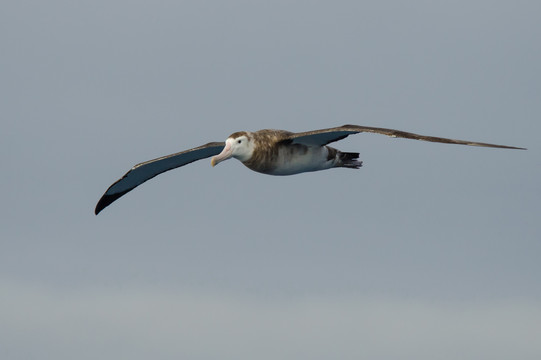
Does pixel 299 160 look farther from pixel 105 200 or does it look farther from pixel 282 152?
pixel 105 200

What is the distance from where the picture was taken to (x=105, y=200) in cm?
2773

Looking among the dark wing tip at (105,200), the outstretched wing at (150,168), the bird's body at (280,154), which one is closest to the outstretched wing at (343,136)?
the bird's body at (280,154)

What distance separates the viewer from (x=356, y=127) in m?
22.2

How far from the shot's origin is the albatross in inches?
898

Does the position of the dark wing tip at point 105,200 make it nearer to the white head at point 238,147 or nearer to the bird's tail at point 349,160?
the white head at point 238,147

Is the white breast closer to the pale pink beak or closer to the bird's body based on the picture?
the bird's body

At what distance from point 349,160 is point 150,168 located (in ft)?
17.9

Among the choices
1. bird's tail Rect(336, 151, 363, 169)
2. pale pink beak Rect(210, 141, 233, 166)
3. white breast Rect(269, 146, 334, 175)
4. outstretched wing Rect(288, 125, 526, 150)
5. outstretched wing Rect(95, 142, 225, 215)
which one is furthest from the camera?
bird's tail Rect(336, 151, 363, 169)

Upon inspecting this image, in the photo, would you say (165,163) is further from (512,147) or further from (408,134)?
(512,147)

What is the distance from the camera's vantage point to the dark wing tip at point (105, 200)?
90.7 feet

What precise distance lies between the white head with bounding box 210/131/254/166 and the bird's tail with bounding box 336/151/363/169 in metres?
3.36

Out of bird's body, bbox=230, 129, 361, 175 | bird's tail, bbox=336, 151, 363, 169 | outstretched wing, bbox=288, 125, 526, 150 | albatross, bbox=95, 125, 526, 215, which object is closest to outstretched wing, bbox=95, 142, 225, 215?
albatross, bbox=95, 125, 526, 215

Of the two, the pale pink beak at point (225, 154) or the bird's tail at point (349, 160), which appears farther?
the bird's tail at point (349, 160)

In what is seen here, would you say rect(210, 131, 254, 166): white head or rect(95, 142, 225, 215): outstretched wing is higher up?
rect(95, 142, 225, 215): outstretched wing
